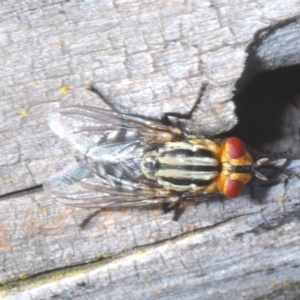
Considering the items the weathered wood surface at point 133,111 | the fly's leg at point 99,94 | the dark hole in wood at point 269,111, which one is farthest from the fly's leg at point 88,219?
the dark hole in wood at point 269,111

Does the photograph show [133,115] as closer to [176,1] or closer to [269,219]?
[176,1]

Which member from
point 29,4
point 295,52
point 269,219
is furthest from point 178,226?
point 29,4

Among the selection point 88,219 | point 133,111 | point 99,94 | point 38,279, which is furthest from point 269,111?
point 38,279

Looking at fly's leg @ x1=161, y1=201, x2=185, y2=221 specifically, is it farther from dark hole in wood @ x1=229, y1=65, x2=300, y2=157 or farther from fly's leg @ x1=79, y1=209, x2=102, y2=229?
dark hole in wood @ x1=229, y1=65, x2=300, y2=157

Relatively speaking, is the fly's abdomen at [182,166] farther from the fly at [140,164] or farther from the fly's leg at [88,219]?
the fly's leg at [88,219]

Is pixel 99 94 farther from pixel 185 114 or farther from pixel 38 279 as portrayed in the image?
pixel 38 279

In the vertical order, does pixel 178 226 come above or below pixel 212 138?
below

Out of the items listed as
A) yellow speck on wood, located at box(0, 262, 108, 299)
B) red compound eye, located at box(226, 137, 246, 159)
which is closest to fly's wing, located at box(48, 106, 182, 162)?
red compound eye, located at box(226, 137, 246, 159)
